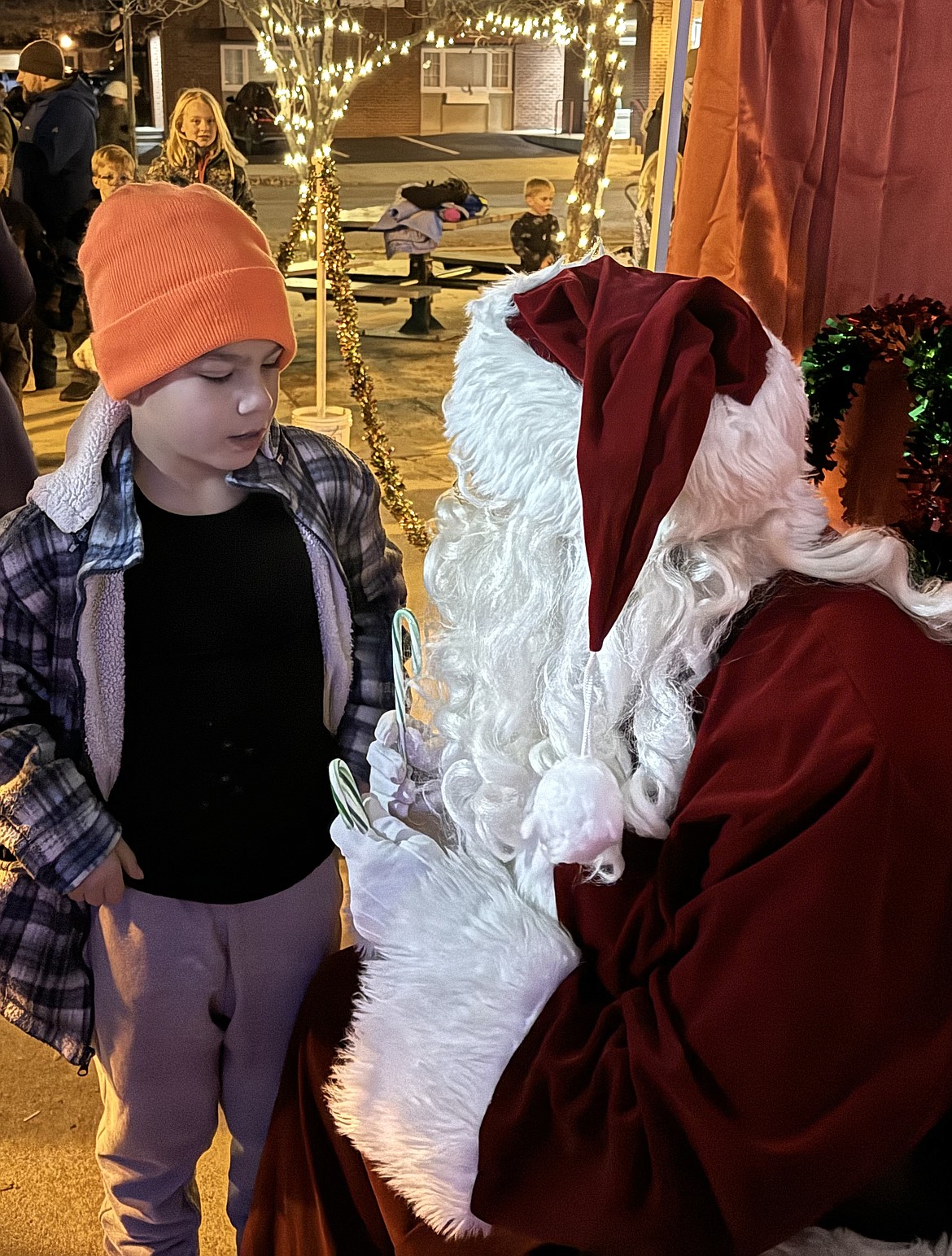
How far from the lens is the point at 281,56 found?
7.91 meters

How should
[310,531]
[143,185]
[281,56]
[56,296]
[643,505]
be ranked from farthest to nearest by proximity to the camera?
[281,56] < [56,296] < [310,531] < [143,185] < [643,505]

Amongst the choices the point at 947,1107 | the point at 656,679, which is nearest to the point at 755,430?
the point at 656,679

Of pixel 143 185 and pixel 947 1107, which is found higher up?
pixel 143 185

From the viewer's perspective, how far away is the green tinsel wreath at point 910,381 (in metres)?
1.32

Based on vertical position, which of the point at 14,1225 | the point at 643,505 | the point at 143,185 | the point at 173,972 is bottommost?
the point at 14,1225

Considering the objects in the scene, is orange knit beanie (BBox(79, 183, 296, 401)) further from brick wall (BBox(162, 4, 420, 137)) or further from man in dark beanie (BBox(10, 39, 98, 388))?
brick wall (BBox(162, 4, 420, 137))

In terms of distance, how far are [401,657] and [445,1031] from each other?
46 cm

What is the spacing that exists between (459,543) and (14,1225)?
1.42m

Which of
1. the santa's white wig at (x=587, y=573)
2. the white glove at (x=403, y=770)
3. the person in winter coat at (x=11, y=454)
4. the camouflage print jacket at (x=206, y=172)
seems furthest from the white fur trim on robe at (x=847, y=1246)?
the camouflage print jacket at (x=206, y=172)

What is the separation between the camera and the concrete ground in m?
1.90

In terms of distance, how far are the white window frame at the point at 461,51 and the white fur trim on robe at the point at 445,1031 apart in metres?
10.00

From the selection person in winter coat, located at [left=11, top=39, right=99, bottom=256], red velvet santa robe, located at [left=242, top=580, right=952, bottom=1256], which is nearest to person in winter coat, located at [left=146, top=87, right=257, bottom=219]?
person in winter coat, located at [left=11, top=39, right=99, bottom=256]

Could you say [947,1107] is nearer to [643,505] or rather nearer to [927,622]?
[927,622]

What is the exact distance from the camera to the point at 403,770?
56.6 inches
